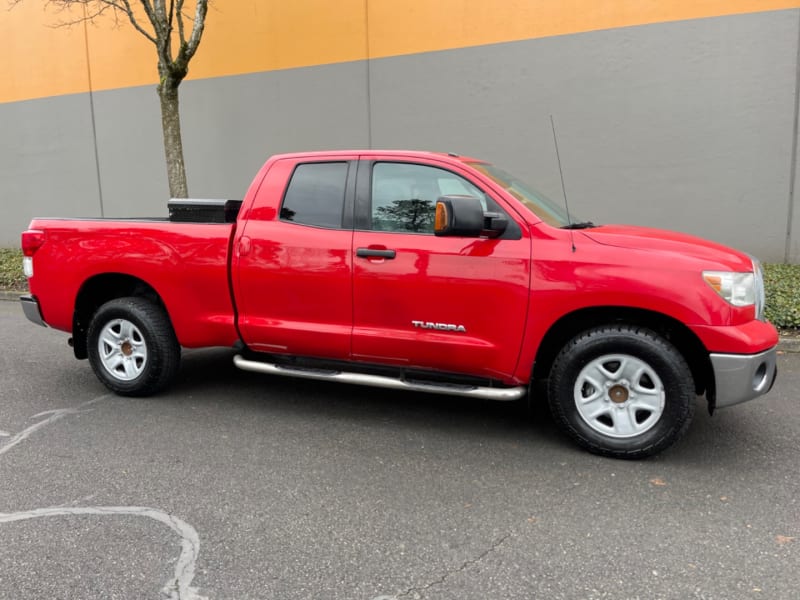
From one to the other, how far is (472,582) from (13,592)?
1.89 m

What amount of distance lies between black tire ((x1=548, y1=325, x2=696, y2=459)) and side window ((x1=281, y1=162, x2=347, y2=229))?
6.01ft

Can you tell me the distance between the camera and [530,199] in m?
4.20

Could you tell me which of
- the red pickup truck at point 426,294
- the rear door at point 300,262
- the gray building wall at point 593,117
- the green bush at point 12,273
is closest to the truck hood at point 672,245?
the red pickup truck at point 426,294

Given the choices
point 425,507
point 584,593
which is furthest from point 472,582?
point 425,507

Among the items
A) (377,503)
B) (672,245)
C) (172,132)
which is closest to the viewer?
(377,503)

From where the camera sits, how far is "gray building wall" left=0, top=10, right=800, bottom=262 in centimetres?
857

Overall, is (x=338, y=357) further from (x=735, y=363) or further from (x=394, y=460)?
(x=735, y=363)

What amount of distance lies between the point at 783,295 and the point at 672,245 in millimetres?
4233

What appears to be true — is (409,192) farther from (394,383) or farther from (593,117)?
(593,117)

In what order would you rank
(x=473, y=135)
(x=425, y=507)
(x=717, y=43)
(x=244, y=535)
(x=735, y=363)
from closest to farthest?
(x=244, y=535), (x=425, y=507), (x=735, y=363), (x=717, y=43), (x=473, y=135)

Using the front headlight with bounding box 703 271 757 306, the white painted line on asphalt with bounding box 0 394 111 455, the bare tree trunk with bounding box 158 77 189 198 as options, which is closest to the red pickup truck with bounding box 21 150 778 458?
the front headlight with bounding box 703 271 757 306

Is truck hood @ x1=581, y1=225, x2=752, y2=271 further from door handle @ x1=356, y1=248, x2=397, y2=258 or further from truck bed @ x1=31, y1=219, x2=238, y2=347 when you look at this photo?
truck bed @ x1=31, y1=219, x2=238, y2=347

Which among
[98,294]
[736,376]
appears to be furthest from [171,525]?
[736,376]

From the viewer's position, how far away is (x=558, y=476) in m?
3.54
